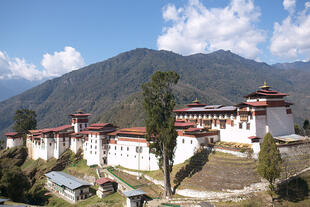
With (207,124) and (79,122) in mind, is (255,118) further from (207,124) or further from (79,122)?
(79,122)

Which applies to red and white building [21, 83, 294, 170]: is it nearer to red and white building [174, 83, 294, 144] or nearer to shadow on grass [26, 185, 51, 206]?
red and white building [174, 83, 294, 144]

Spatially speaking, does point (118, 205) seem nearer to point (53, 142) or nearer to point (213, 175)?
point (213, 175)

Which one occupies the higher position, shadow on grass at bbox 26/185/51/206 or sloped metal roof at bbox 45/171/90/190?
sloped metal roof at bbox 45/171/90/190

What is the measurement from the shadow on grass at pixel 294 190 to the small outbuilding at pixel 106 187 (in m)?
29.3

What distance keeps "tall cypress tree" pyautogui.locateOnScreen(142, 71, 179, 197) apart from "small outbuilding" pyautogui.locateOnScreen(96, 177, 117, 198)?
12423 mm

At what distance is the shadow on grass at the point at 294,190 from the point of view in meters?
31.0

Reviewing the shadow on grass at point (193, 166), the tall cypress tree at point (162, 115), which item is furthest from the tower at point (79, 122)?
the shadow on grass at point (193, 166)

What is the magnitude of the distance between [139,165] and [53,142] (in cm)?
3084

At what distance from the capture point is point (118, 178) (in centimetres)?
4750

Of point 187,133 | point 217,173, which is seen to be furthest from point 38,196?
point 217,173

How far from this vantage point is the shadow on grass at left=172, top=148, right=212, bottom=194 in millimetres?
39125

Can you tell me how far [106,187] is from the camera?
147ft

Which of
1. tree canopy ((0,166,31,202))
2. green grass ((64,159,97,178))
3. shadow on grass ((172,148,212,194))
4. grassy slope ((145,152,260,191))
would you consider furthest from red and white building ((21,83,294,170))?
tree canopy ((0,166,31,202))

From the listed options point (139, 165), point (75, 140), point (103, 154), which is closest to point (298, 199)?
point (139, 165)
